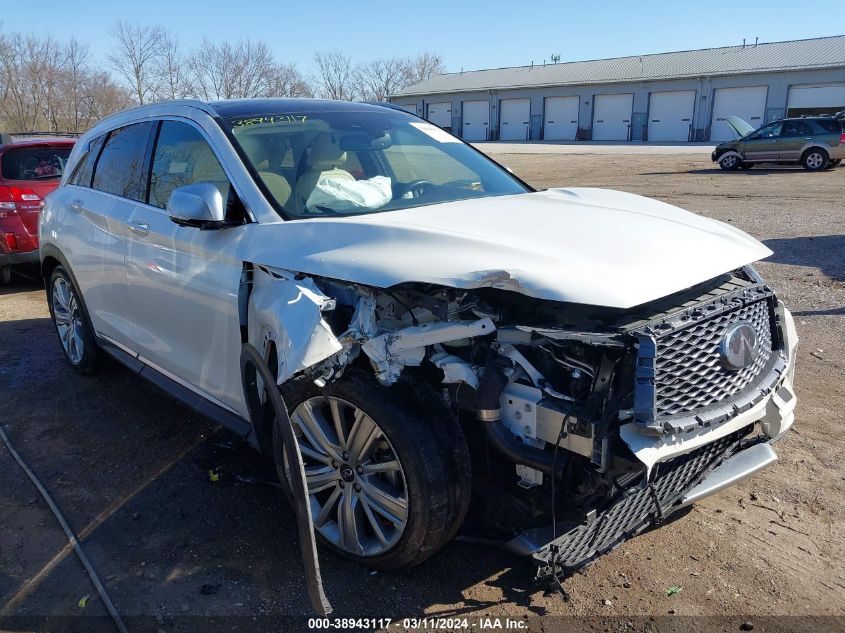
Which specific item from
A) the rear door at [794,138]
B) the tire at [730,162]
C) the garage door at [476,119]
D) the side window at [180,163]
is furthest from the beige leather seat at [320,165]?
the garage door at [476,119]

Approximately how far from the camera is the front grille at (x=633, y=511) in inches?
96.7

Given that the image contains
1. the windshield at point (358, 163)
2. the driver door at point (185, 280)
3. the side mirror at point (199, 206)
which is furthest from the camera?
the windshield at point (358, 163)

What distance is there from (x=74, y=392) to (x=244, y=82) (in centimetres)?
5410

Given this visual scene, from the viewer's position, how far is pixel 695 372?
2416mm

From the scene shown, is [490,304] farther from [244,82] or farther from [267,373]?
[244,82]

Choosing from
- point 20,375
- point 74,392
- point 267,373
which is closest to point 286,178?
point 267,373

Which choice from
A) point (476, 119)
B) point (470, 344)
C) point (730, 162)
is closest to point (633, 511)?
point (470, 344)

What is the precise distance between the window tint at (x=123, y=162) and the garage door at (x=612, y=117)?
4707 centimetres

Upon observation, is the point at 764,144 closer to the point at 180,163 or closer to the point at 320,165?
the point at 320,165

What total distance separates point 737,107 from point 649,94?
5.79m

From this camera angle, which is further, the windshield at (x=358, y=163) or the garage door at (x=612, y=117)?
the garage door at (x=612, y=117)

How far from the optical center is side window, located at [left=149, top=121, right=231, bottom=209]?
3449 millimetres

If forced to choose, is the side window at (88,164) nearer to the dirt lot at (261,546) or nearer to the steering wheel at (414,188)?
the dirt lot at (261,546)

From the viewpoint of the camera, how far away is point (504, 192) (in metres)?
3.86
